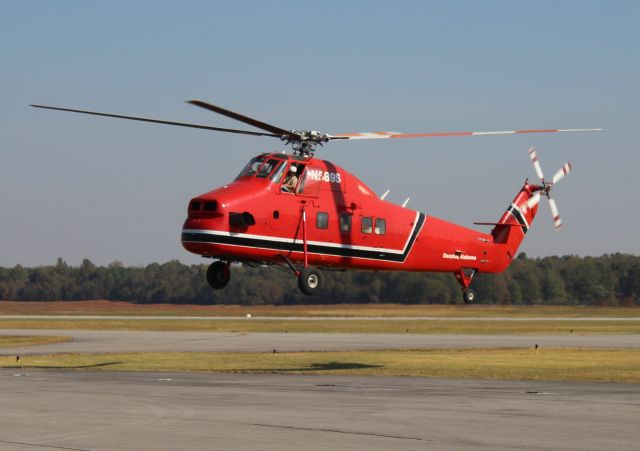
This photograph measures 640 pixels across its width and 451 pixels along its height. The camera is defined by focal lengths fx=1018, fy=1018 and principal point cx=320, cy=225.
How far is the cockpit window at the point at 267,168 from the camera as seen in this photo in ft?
115

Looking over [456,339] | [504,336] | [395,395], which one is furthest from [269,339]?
[395,395]

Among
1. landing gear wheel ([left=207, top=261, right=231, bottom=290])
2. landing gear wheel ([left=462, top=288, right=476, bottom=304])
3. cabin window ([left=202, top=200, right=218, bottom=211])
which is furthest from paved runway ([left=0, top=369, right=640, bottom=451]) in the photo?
cabin window ([left=202, top=200, right=218, bottom=211])

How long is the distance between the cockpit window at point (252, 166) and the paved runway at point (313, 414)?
7.85 m

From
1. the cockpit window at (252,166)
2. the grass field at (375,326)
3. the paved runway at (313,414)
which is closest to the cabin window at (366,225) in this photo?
the cockpit window at (252,166)

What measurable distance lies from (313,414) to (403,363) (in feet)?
84.4

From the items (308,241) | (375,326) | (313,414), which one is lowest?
(313,414)

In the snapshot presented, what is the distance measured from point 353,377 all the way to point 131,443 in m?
23.7

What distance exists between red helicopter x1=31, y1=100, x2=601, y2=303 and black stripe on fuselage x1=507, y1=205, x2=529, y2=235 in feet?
20.4

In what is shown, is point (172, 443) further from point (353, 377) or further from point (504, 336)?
point (504, 336)

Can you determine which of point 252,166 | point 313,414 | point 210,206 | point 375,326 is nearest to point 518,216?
point 252,166

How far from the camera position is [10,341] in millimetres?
81812

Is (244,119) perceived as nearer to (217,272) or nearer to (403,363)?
(217,272)

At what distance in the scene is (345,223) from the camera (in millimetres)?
36438

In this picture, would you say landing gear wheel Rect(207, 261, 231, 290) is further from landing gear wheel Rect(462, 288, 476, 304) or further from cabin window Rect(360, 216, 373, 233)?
landing gear wheel Rect(462, 288, 476, 304)
